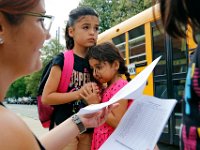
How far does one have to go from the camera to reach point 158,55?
5539 mm

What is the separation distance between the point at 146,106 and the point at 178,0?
707 millimetres

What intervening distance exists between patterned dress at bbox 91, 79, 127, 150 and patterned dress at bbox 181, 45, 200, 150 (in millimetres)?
1175

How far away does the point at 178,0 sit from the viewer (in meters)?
0.85

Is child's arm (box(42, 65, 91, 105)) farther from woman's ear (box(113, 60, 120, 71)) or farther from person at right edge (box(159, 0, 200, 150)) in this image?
person at right edge (box(159, 0, 200, 150))

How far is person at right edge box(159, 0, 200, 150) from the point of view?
0.82 meters

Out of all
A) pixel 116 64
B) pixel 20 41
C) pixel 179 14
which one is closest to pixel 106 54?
pixel 116 64

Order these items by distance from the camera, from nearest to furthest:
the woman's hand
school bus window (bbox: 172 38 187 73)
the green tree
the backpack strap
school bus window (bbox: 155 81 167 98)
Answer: the woman's hand < the backpack strap < school bus window (bbox: 172 38 187 73) < school bus window (bbox: 155 81 167 98) < the green tree

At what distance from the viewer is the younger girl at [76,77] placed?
2.11 meters

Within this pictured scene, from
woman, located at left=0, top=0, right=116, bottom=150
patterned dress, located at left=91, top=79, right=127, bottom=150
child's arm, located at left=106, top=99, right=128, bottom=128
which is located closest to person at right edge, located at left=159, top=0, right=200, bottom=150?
woman, located at left=0, top=0, right=116, bottom=150

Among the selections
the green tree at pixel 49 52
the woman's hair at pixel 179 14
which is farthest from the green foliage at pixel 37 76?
the woman's hair at pixel 179 14

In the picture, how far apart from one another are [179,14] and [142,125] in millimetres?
691

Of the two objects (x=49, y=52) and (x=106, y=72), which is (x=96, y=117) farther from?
(x=49, y=52)

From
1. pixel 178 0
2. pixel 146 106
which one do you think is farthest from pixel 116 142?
pixel 178 0

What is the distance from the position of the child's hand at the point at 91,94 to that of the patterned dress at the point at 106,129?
6cm
